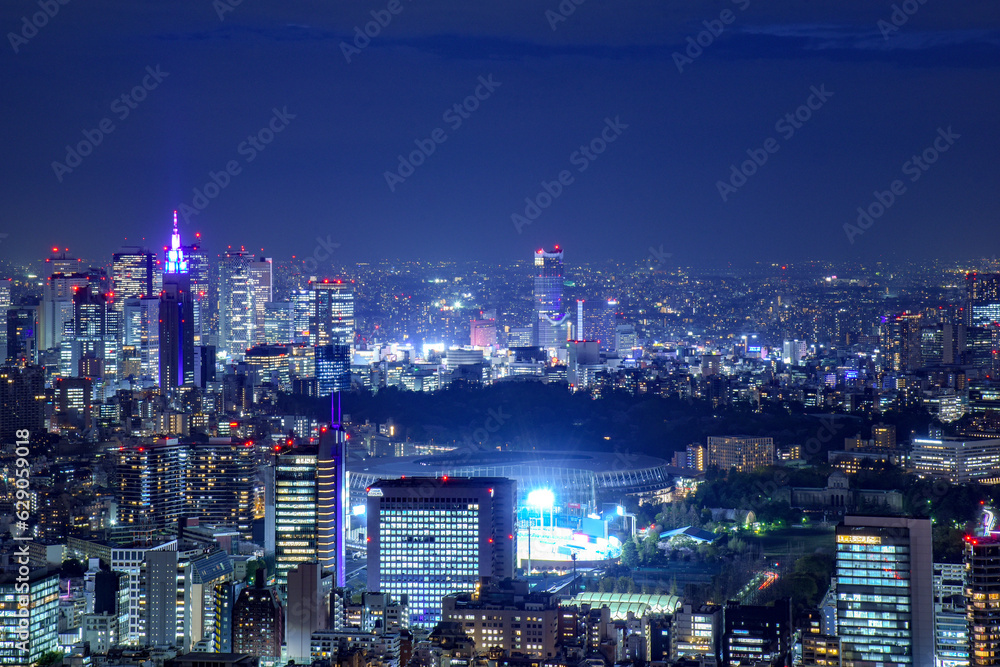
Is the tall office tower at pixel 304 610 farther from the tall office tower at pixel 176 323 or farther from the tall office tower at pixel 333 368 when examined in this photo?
the tall office tower at pixel 176 323

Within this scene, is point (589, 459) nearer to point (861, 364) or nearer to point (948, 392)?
point (948, 392)

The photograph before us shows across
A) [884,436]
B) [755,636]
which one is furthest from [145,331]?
[755,636]

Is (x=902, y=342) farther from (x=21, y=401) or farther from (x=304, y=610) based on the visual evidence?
(x=304, y=610)

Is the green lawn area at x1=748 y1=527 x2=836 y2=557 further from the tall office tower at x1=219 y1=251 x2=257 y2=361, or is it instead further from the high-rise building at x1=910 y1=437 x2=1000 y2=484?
the tall office tower at x1=219 y1=251 x2=257 y2=361

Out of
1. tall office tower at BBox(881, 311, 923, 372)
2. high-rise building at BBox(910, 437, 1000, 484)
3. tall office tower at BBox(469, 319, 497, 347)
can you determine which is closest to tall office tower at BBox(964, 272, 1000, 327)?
tall office tower at BBox(881, 311, 923, 372)

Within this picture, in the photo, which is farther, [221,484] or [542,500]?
[221,484]
